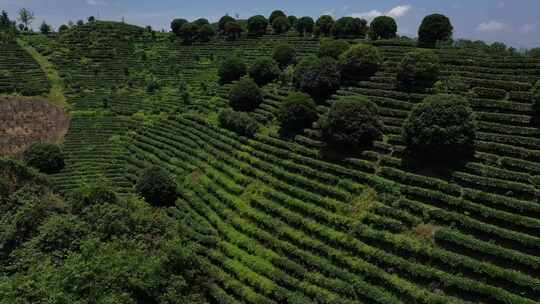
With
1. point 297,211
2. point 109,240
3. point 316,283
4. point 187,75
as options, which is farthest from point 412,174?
point 187,75

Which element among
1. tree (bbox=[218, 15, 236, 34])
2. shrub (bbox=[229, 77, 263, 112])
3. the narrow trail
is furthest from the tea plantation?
tree (bbox=[218, 15, 236, 34])

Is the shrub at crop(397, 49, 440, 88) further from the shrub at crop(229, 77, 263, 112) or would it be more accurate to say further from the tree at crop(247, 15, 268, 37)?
the tree at crop(247, 15, 268, 37)

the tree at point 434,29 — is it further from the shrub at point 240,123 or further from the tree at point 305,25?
the tree at point 305,25

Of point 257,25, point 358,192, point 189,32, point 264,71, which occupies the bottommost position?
point 358,192

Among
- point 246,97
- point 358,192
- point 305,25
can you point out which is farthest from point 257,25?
point 358,192

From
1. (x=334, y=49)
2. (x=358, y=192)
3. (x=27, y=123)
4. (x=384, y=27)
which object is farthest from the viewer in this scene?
(x=27, y=123)

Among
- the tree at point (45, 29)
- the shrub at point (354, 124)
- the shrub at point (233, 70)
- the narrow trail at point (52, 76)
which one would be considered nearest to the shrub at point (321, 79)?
the shrub at point (354, 124)

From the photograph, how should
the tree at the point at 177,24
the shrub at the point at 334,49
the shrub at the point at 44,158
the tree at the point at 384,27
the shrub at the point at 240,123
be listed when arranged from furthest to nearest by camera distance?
the tree at the point at 177,24
the tree at the point at 384,27
the shrub at the point at 334,49
the shrub at the point at 44,158
the shrub at the point at 240,123

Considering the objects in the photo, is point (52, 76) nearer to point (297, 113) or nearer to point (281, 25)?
point (281, 25)
